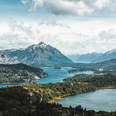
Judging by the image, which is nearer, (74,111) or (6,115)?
(6,115)

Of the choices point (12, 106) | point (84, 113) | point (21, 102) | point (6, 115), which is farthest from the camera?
point (21, 102)

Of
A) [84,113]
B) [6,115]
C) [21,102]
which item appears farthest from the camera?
[21,102]

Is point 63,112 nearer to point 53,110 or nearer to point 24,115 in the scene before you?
point 53,110

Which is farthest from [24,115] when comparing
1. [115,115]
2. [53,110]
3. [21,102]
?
[115,115]

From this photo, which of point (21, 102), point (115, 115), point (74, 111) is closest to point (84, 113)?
point (74, 111)

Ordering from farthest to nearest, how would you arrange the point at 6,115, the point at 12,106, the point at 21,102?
the point at 21,102 < the point at 12,106 < the point at 6,115

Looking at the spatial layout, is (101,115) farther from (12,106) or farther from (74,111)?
(12,106)

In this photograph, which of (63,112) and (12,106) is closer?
(63,112)

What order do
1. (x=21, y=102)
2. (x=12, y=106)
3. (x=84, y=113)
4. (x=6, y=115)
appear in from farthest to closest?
1. (x=21, y=102)
2. (x=12, y=106)
3. (x=84, y=113)
4. (x=6, y=115)
